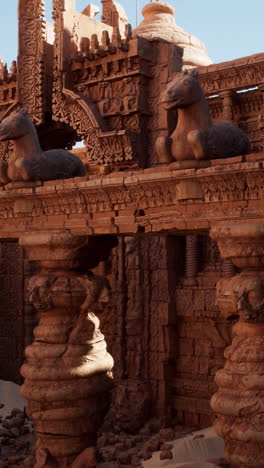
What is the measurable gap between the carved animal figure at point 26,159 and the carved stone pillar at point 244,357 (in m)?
2.39

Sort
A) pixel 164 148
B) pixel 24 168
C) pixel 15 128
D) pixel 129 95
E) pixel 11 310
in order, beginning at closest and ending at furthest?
pixel 164 148 < pixel 24 168 < pixel 15 128 < pixel 129 95 < pixel 11 310

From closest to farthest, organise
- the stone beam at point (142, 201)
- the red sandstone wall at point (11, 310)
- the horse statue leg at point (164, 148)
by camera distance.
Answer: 1. the stone beam at point (142, 201)
2. the horse statue leg at point (164, 148)
3. the red sandstone wall at point (11, 310)

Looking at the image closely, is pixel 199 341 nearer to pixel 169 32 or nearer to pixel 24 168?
pixel 24 168

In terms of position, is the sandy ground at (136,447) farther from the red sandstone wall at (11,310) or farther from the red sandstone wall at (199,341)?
the red sandstone wall at (11,310)

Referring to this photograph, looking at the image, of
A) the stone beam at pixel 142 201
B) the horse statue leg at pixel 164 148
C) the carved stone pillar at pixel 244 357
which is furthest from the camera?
the horse statue leg at pixel 164 148

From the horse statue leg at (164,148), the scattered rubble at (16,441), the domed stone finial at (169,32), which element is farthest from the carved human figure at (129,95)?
the scattered rubble at (16,441)

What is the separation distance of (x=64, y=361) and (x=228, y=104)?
5270 millimetres

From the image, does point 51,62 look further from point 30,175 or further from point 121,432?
point 121,432

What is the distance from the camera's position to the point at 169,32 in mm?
13430

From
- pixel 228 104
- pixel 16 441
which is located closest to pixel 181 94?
pixel 228 104

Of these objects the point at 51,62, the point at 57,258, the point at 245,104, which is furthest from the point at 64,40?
the point at 57,258

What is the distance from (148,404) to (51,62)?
Result: 6.60 m

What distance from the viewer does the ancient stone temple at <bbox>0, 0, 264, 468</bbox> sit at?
5.22 meters

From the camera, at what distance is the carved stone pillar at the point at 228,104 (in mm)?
9428
